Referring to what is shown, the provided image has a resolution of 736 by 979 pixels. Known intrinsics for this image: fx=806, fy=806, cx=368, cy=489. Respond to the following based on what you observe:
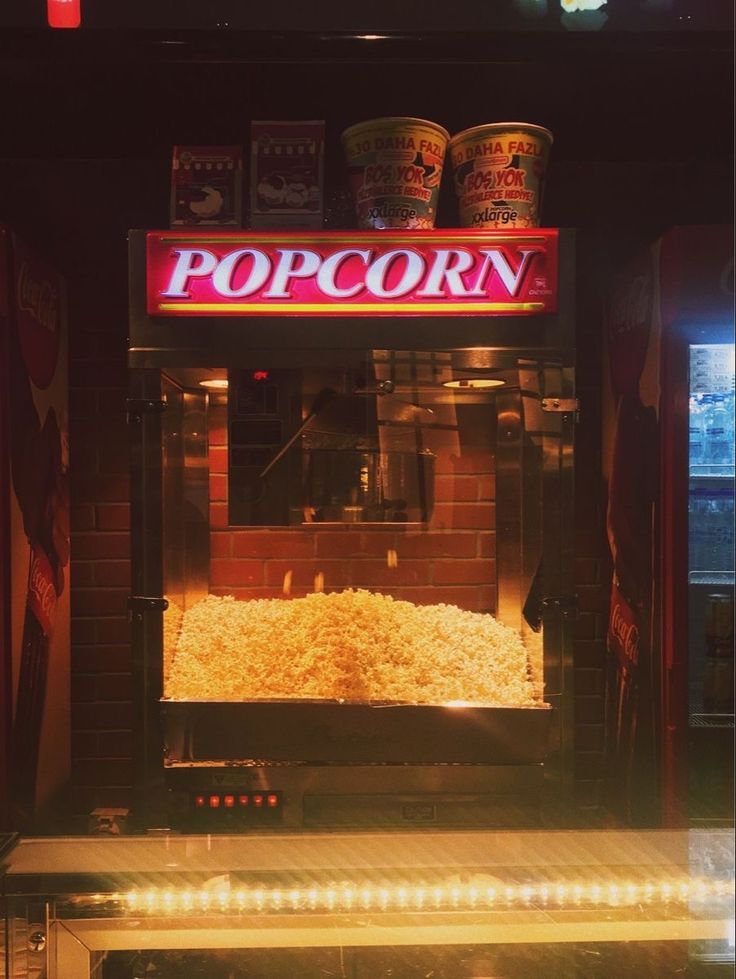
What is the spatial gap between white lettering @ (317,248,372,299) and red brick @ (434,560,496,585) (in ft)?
2.68

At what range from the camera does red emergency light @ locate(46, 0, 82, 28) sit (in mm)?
2324

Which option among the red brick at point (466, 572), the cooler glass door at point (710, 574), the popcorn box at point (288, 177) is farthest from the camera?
the cooler glass door at point (710, 574)

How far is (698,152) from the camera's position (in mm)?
3029

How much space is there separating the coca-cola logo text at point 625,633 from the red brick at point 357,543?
910mm

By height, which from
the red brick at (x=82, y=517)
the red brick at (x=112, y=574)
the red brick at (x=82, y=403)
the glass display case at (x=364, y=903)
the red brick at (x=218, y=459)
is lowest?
the glass display case at (x=364, y=903)

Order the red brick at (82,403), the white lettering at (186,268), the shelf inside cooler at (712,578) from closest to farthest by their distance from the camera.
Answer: the white lettering at (186,268), the shelf inside cooler at (712,578), the red brick at (82,403)

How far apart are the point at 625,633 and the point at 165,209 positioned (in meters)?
2.27

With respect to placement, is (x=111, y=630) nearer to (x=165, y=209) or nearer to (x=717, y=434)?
(x=165, y=209)

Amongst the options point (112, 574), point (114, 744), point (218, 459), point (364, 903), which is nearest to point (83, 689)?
point (114, 744)

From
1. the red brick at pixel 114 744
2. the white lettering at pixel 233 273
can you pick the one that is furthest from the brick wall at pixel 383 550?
the red brick at pixel 114 744

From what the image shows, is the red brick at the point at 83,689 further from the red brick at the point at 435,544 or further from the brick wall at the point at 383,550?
the red brick at the point at 435,544

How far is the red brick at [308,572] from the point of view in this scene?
2332 millimetres

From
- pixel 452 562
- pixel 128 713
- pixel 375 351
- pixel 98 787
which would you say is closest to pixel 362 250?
pixel 375 351

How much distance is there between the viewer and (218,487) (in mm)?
2338
